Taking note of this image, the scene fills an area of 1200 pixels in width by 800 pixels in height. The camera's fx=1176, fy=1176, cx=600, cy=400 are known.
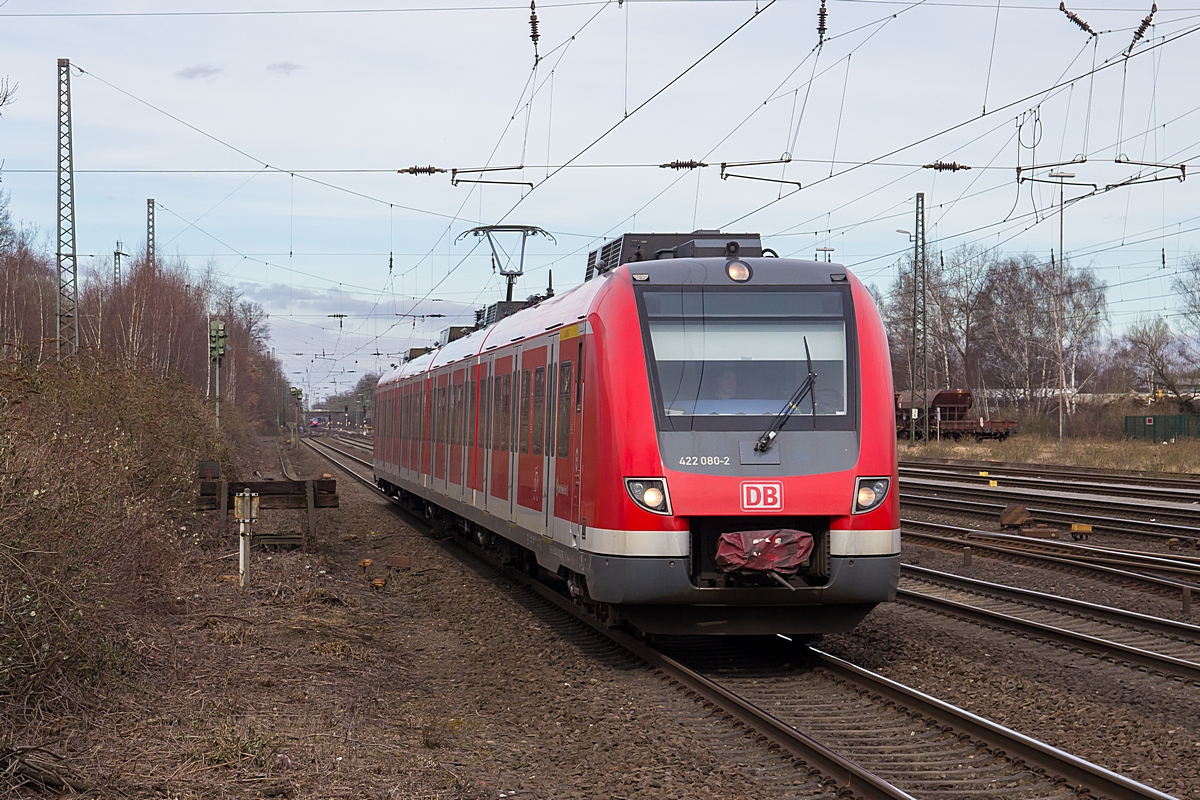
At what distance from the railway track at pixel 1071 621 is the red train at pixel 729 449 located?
83.8 inches

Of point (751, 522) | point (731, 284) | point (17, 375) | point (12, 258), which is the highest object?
point (12, 258)

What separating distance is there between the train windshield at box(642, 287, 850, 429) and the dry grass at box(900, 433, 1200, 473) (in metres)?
28.1

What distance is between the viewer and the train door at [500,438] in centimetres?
1333

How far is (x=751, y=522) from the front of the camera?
873 centimetres

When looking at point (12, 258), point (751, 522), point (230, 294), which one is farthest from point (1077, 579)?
point (230, 294)

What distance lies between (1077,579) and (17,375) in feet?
38.4

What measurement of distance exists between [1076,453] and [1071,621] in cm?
3378

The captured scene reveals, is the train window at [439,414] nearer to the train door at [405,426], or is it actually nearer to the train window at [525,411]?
the train door at [405,426]

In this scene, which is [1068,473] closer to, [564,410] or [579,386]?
[564,410]

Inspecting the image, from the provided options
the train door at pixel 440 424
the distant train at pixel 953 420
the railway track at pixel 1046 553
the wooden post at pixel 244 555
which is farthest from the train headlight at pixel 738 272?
the distant train at pixel 953 420

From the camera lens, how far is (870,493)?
8844mm

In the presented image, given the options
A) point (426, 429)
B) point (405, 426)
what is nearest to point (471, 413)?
point (426, 429)

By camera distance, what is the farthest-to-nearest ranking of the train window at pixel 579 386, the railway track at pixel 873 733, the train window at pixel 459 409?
the train window at pixel 459 409 → the train window at pixel 579 386 → the railway track at pixel 873 733

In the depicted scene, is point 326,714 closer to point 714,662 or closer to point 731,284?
point 714,662
